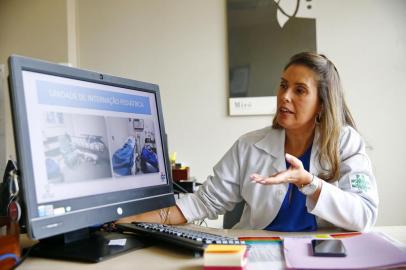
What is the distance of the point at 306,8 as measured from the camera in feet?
8.05

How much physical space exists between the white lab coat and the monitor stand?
36 cm

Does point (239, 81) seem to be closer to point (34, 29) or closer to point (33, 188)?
point (34, 29)

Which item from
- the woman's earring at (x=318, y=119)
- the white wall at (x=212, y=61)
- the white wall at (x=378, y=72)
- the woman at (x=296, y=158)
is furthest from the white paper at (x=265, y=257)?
the white wall at (x=378, y=72)

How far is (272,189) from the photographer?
1.29m

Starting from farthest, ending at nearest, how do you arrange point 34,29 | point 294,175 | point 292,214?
1. point 34,29
2. point 292,214
3. point 294,175

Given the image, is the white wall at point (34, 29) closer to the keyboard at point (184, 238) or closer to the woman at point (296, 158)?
the woman at point (296, 158)

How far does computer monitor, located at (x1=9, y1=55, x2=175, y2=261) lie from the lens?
2.38ft

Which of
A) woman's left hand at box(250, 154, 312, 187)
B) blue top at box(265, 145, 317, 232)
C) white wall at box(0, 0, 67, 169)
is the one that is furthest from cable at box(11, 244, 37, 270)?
white wall at box(0, 0, 67, 169)

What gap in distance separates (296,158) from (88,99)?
64 cm

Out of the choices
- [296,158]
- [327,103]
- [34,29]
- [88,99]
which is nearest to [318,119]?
[327,103]

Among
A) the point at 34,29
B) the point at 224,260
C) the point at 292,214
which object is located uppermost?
the point at 34,29

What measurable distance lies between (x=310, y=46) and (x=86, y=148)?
1972 millimetres

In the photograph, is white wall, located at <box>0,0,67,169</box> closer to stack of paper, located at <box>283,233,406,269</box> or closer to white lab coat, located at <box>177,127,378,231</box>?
white lab coat, located at <box>177,127,378,231</box>

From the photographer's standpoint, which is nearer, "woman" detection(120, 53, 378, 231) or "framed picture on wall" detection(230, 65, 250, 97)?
"woman" detection(120, 53, 378, 231)
